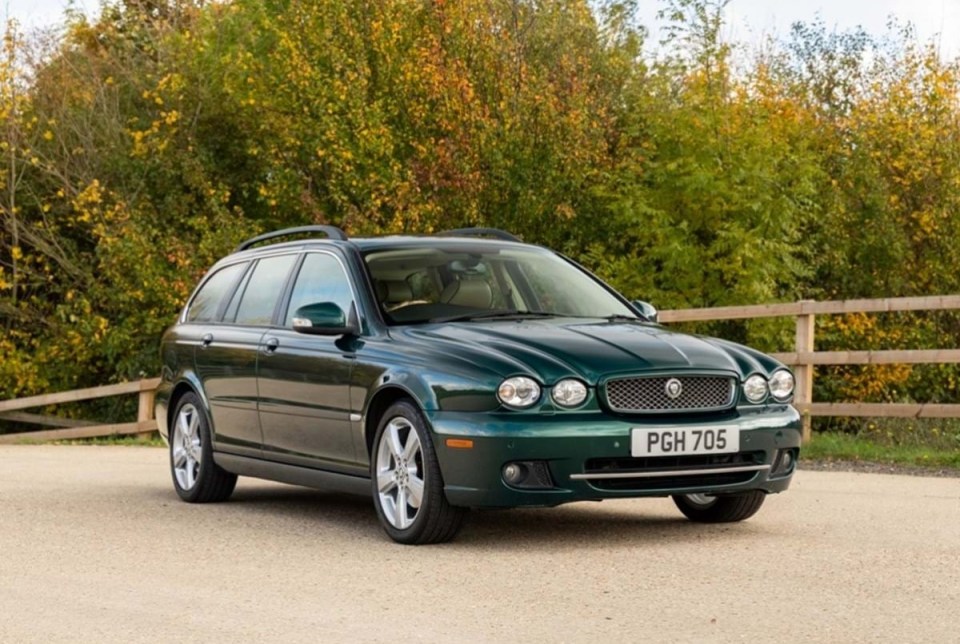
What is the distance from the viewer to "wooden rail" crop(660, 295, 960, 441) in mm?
13859

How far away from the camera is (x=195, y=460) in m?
11.4

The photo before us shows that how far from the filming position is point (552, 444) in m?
8.34

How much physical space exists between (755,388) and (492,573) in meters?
1.95

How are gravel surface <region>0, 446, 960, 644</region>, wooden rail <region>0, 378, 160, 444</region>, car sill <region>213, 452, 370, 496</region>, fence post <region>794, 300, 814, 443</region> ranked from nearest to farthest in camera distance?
gravel surface <region>0, 446, 960, 644</region> < car sill <region>213, 452, 370, 496</region> < fence post <region>794, 300, 814, 443</region> < wooden rail <region>0, 378, 160, 444</region>

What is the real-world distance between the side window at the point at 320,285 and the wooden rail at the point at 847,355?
5189mm

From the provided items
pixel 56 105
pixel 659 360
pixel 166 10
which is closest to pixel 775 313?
pixel 659 360

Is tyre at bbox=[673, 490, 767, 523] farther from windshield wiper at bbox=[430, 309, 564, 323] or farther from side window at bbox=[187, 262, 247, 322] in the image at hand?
side window at bbox=[187, 262, 247, 322]

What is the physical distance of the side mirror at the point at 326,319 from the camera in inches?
370

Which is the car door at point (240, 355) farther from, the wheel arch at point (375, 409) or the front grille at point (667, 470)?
the front grille at point (667, 470)

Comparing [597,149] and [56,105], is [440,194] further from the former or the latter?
[56,105]

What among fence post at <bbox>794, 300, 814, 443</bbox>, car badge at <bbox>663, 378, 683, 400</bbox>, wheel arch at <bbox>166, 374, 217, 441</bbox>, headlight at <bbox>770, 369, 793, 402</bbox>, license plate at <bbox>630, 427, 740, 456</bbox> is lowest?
fence post at <bbox>794, 300, 814, 443</bbox>

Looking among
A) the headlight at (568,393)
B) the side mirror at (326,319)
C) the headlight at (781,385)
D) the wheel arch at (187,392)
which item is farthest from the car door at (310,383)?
the headlight at (781,385)

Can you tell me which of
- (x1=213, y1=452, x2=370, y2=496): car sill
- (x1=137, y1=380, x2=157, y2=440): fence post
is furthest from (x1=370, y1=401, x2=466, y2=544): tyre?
(x1=137, y1=380, x2=157, y2=440): fence post

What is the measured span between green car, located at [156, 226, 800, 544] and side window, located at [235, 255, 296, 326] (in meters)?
0.01
